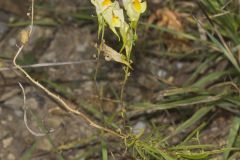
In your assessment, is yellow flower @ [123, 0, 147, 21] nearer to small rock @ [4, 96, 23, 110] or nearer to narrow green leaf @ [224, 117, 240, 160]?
narrow green leaf @ [224, 117, 240, 160]

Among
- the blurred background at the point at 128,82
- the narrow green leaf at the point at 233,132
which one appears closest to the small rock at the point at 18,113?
the blurred background at the point at 128,82

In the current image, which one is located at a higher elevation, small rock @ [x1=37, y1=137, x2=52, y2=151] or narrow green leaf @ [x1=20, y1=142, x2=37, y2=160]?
narrow green leaf @ [x1=20, y1=142, x2=37, y2=160]

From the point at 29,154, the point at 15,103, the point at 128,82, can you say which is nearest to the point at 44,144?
the point at 29,154

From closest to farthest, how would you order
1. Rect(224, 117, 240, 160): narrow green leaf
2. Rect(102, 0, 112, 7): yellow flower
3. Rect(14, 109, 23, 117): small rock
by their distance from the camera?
Rect(102, 0, 112, 7): yellow flower < Rect(224, 117, 240, 160): narrow green leaf < Rect(14, 109, 23, 117): small rock

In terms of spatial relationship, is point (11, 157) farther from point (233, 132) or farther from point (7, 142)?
point (233, 132)

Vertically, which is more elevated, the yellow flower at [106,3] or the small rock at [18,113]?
the yellow flower at [106,3]

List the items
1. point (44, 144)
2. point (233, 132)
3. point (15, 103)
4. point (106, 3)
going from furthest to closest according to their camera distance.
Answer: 1. point (15, 103)
2. point (44, 144)
3. point (233, 132)
4. point (106, 3)

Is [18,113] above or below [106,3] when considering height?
below

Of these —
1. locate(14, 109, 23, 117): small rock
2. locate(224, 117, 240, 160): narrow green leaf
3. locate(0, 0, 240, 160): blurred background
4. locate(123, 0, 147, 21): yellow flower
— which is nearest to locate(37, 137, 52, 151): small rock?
locate(0, 0, 240, 160): blurred background

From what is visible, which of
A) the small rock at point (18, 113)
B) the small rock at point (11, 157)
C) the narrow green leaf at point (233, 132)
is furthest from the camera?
the small rock at point (18, 113)

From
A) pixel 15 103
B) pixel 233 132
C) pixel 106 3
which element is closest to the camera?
pixel 106 3

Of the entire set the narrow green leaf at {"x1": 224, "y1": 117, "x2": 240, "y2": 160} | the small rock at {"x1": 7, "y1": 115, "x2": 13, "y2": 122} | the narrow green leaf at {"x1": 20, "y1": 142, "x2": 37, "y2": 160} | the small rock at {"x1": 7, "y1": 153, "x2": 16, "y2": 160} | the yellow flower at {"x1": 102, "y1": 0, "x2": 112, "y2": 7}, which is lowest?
the narrow green leaf at {"x1": 224, "y1": 117, "x2": 240, "y2": 160}

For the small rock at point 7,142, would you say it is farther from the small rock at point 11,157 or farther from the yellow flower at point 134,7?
the yellow flower at point 134,7
